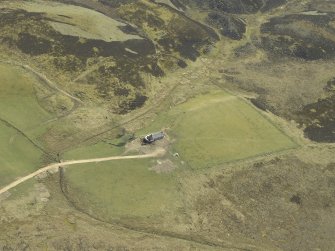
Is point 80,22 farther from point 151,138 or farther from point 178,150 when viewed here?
point 178,150

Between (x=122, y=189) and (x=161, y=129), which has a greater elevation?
(x=161, y=129)

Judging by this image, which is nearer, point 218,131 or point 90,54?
point 218,131

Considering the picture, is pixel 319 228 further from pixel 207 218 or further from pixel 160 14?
pixel 160 14

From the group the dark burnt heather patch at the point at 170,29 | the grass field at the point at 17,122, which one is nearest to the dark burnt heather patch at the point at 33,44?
the grass field at the point at 17,122

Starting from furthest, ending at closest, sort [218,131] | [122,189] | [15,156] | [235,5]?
1. [235,5]
2. [218,131]
3. [15,156]
4. [122,189]

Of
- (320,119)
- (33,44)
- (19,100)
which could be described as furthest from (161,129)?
(33,44)

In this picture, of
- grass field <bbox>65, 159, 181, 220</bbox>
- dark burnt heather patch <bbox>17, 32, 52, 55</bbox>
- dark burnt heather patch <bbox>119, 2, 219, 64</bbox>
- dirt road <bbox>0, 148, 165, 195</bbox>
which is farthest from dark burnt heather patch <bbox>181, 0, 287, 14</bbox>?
grass field <bbox>65, 159, 181, 220</bbox>
